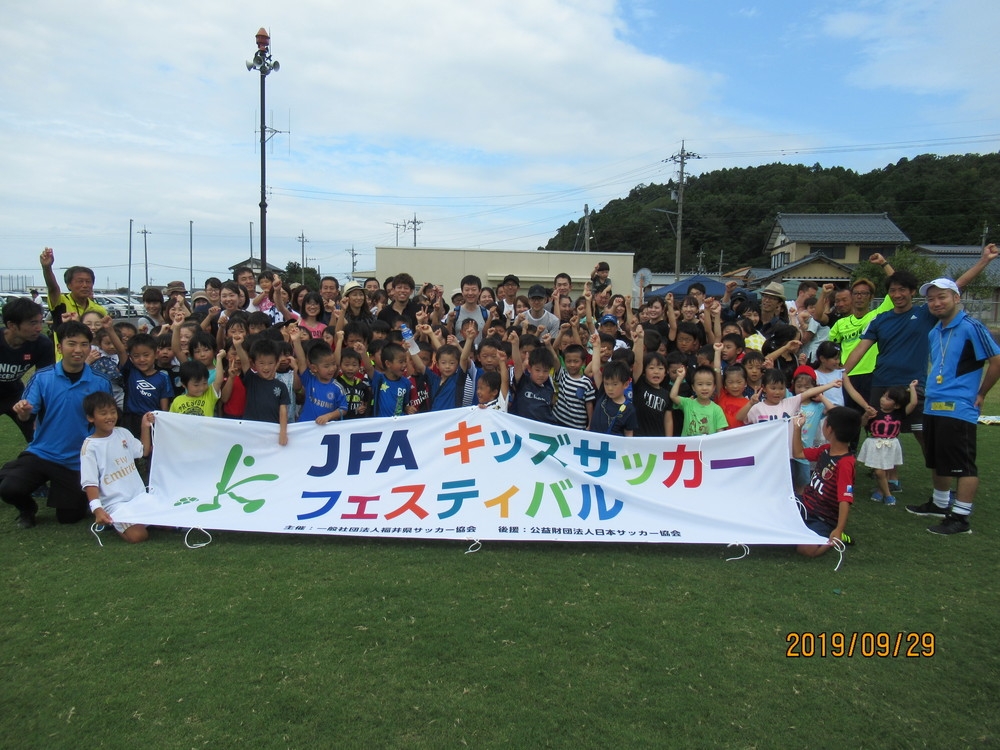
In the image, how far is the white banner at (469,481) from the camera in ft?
14.5

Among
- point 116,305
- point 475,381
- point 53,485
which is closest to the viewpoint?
point 53,485

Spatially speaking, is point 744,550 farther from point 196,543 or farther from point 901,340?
point 196,543

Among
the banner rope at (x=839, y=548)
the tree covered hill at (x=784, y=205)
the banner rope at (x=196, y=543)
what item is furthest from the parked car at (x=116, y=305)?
the tree covered hill at (x=784, y=205)

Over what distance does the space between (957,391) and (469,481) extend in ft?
13.1

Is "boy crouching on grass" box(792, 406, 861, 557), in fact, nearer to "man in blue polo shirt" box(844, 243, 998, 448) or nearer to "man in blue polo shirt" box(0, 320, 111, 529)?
"man in blue polo shirt" box(844, 243, 998, 448)

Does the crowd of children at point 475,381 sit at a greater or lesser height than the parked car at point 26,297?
lesser

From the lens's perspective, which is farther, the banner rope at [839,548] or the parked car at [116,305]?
the parked car at [116,305]

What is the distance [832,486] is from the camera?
4391 mm

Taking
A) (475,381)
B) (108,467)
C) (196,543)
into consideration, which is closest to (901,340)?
(475,381)

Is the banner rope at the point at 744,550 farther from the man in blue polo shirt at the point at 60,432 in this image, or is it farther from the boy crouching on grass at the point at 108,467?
the man in blue polo shirt at the point at 60,432

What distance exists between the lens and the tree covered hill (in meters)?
49.3

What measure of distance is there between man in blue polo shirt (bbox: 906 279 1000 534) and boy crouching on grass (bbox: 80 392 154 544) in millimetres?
6242

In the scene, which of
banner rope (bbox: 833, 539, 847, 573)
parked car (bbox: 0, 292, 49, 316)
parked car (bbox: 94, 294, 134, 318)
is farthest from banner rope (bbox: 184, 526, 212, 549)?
parked car (bbox: 94, 294, 134, 318)

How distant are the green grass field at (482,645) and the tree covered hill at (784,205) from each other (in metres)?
53.2
